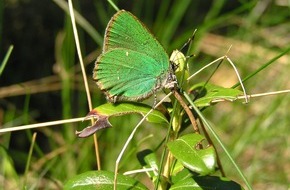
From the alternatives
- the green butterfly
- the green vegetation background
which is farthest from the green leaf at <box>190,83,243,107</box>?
the green vegetation background

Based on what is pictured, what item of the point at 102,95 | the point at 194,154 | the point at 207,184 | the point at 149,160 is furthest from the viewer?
the point at 102,95

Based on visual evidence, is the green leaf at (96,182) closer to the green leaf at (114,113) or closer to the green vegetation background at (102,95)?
the green leaf at (114,113)

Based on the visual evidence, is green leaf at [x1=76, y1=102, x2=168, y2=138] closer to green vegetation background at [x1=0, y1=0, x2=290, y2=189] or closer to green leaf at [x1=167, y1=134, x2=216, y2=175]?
green leaf at [x1=167, y1=134, x2=216, y2=175]

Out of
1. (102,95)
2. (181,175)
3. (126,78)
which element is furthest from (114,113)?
(102,95)

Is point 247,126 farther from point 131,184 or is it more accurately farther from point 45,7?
point 131,184

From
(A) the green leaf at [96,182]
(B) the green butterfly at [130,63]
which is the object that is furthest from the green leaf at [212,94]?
(A) the green leaf at [96,182]

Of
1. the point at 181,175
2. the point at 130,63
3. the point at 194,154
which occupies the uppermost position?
the point at 130,63

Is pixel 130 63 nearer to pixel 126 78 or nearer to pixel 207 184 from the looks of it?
pixel 126 78
